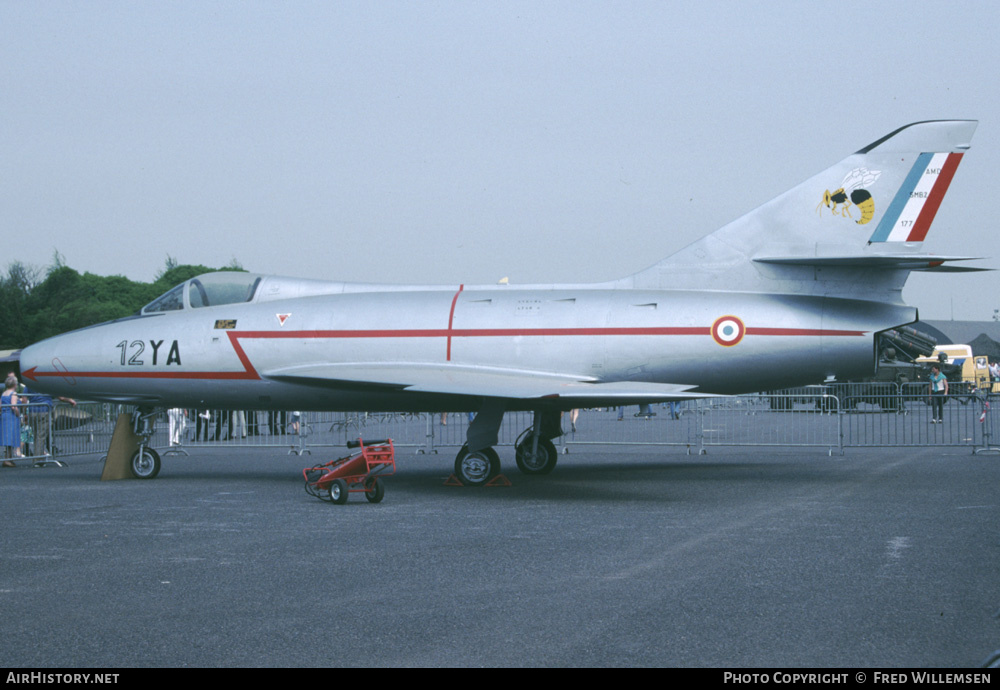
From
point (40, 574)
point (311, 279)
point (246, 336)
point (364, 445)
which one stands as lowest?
point (40, 574)

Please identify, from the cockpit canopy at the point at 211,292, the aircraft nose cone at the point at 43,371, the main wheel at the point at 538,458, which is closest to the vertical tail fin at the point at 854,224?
the main wheel at the point at 538,458

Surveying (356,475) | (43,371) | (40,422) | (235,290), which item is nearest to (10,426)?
(40,422)

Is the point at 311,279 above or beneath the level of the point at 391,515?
above

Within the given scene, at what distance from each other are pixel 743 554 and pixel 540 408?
6.08 m

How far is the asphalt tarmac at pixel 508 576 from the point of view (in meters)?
4.72

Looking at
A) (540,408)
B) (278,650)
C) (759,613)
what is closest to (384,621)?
(278,650)

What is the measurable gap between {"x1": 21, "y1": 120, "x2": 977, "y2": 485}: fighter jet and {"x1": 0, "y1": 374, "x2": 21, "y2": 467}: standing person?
11.0 ft

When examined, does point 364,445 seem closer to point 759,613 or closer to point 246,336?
point 246,336

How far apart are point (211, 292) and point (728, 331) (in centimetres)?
756

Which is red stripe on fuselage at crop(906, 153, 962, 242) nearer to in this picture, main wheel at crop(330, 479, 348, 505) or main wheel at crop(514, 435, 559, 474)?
main wheel at crop(514, 435, 559, 474)

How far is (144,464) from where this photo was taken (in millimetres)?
14016

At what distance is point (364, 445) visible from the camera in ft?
36.0

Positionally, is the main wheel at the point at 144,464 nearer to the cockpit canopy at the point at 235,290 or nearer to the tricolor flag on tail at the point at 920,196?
the cockpit canopy at the point at 235,290

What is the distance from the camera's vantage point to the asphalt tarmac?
4719 millimetres
